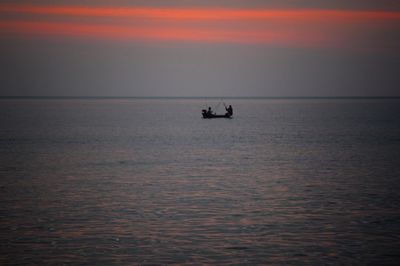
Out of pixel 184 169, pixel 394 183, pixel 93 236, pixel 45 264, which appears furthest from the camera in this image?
pixel 184 169

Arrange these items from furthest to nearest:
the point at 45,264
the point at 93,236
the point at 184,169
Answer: the point at 184,169 < the point at 93,236 < the point at 45,264

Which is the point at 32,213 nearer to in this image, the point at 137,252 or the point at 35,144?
the point at 137,252

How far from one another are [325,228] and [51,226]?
11013mm

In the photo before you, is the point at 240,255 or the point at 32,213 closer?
the point at 240,255

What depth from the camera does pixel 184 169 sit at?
→ 46.4 m

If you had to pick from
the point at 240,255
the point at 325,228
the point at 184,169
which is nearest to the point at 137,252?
the point at 240,255

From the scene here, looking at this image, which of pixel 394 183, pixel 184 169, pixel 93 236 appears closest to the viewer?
pixel 93 236

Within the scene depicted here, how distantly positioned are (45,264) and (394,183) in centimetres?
2424

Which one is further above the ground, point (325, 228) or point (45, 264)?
point (325, 228)

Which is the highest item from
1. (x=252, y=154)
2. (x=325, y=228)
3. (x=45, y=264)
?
(x=252, y=154)

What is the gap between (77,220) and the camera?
88.5 feet

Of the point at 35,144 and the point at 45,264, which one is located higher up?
the point at 35,144

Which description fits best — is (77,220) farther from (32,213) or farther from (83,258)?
(83,258)

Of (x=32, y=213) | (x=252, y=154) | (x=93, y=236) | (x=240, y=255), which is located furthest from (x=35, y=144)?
(x=240, y=255)
